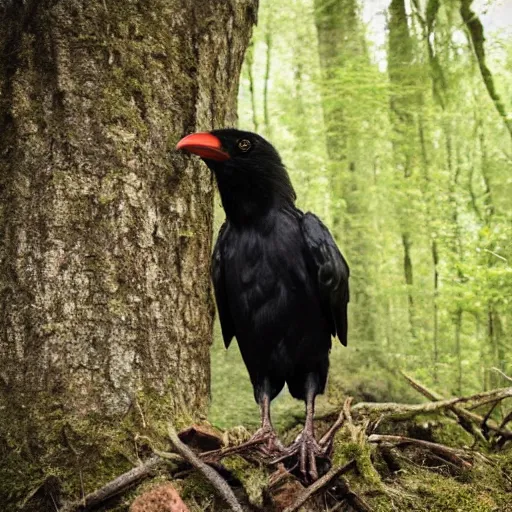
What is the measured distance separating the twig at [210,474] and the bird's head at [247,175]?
1.20 m

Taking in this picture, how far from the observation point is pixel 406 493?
79.5 inches

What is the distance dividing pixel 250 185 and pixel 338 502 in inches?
58.0

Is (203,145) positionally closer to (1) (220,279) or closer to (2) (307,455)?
(1) (220,279)

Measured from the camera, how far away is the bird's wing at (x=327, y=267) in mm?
2633

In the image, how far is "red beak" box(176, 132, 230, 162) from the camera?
228cm

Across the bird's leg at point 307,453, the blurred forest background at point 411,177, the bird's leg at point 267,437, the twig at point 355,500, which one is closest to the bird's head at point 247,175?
the bird's leg at point 267,437

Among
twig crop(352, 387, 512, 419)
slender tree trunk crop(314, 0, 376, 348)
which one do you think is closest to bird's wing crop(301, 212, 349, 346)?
twig crop(352, 387, 512, 419)

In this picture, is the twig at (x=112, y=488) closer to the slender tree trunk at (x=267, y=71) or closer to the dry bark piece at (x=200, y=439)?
the dry bark piece at (x=200, y=439)

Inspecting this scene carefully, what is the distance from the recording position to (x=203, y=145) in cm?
233

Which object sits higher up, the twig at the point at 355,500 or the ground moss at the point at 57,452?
the ground moss at the point at 57,452

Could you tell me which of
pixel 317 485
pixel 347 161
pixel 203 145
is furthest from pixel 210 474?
pixel 347 161

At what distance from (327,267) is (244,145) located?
707 millimetres

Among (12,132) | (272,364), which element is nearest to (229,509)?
(272,364)

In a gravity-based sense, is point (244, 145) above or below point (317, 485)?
above
